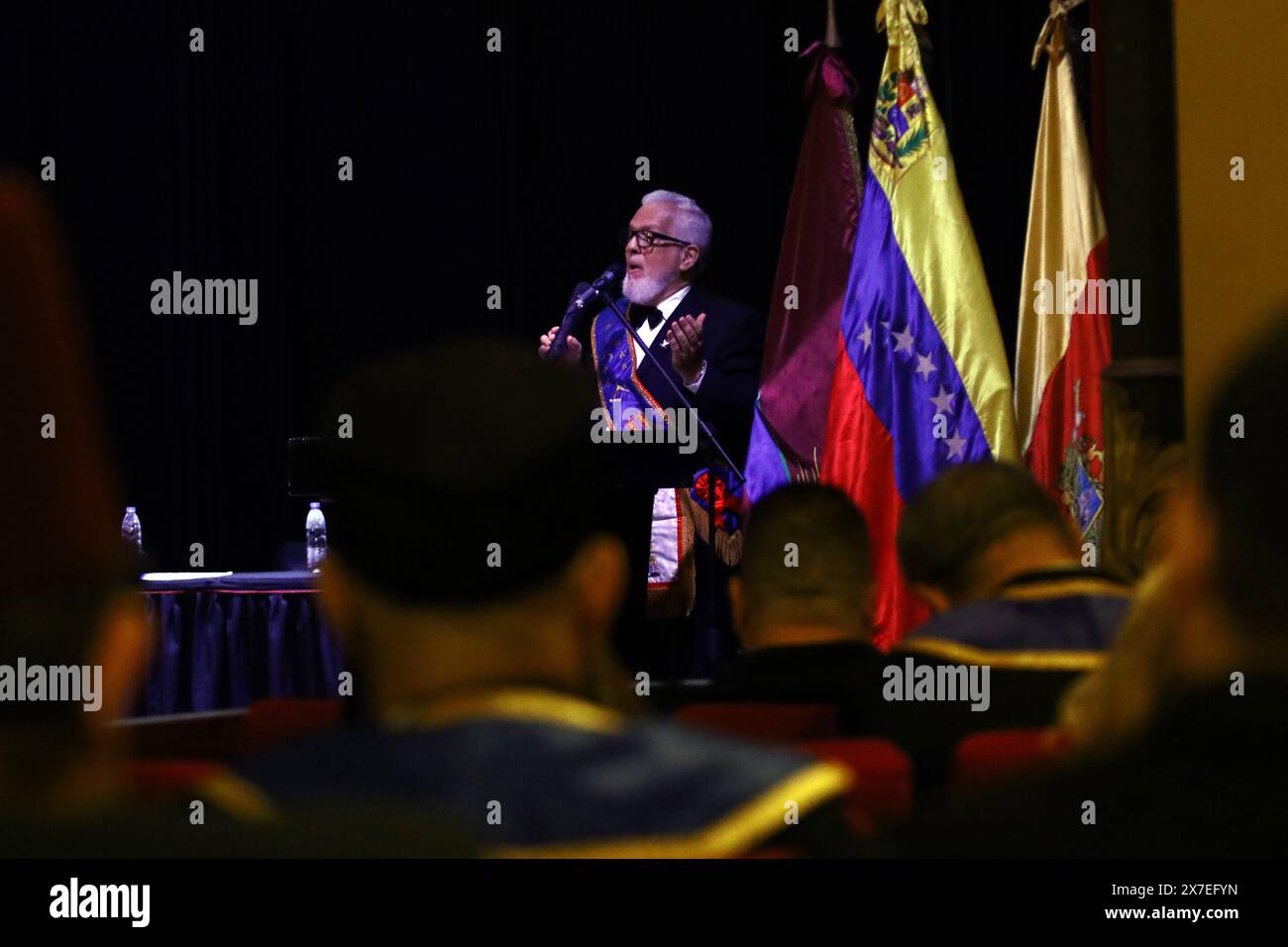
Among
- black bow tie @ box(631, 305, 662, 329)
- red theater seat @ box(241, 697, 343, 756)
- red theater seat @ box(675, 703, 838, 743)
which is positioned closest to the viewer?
red theater seat @ box(675, 703, 838, 743)

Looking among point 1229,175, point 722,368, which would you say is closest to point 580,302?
point 722,368

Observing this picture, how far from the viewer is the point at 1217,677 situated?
0.88m

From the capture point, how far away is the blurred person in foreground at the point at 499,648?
0.91 metres

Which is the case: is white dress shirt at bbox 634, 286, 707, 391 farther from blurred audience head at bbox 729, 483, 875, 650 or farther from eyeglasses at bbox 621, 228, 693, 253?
blurred audience head at bbox 729, 483, 875, 650

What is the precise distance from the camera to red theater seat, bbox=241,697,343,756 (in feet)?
5.83

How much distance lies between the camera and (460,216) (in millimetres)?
6406

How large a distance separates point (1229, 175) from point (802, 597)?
1.03 m

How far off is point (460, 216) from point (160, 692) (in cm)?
240

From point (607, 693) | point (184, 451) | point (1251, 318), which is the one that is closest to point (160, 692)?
point (184, 451)

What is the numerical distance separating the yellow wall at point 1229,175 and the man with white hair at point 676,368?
2.66m

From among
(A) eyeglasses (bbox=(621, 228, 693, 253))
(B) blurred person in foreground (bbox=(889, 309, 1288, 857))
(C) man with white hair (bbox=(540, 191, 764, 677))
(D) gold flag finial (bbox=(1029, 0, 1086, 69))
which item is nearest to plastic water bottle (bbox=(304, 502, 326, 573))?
(C) man with white hair (bbox=(540, 191, 764, 677))

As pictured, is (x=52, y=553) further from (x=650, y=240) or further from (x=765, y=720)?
(x=650, y=240)

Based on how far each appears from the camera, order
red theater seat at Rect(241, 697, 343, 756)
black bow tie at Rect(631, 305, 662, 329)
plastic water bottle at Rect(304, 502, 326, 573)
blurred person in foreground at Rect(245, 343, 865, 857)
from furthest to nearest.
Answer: black bow tie at Rect(631, 305, 662, 329) < plastic water bottle at Rect(304, 502, 326, 573) < red theater seat at Rect(241, 697, 343, 756) < blurred person in foreground at Rect(245, 343, 865, 857)

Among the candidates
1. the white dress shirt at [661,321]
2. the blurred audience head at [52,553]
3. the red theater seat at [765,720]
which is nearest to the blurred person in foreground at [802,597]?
the red theater seat at [765,720]
